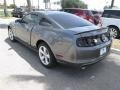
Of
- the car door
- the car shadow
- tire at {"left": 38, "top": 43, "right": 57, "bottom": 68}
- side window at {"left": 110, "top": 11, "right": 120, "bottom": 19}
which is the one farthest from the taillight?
side window at {"left": 110, "top": 11, "right": 120, "bottom": 19}

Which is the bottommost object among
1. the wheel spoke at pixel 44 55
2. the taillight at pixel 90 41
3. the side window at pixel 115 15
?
the wheel spoke at pixel 44 55

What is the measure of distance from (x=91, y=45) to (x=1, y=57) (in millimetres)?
3078

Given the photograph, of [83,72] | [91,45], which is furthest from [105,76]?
[91,45]

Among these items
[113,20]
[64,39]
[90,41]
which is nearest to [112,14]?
[113,20]

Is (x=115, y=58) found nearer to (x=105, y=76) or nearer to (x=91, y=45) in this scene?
(x=105, y=76)

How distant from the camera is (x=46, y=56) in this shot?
5008mm

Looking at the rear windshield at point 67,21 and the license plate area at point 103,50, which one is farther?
the rear windshield at point 67,21

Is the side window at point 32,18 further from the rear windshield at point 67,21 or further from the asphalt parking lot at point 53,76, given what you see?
the asphalt parking lot at point 53,76

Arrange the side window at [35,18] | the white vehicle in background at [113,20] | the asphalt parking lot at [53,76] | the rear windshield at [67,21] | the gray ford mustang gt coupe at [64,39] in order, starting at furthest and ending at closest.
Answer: the white vehicle in background at [113,20] → the side window at [35,18] → the rear windshield at [67,21] → the gray ford mustang gt coupe at [64,39] → the asphalt parking lot at [53,76]

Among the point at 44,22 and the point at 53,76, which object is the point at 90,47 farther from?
the point at 44,22

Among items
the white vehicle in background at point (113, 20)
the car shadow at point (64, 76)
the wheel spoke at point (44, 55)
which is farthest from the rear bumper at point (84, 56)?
the white vehicle in background at point (113, 20)

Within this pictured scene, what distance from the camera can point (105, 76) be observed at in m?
4.58

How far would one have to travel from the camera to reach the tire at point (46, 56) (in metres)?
4.78

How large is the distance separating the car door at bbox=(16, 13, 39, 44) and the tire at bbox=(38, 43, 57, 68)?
834 millimetres
